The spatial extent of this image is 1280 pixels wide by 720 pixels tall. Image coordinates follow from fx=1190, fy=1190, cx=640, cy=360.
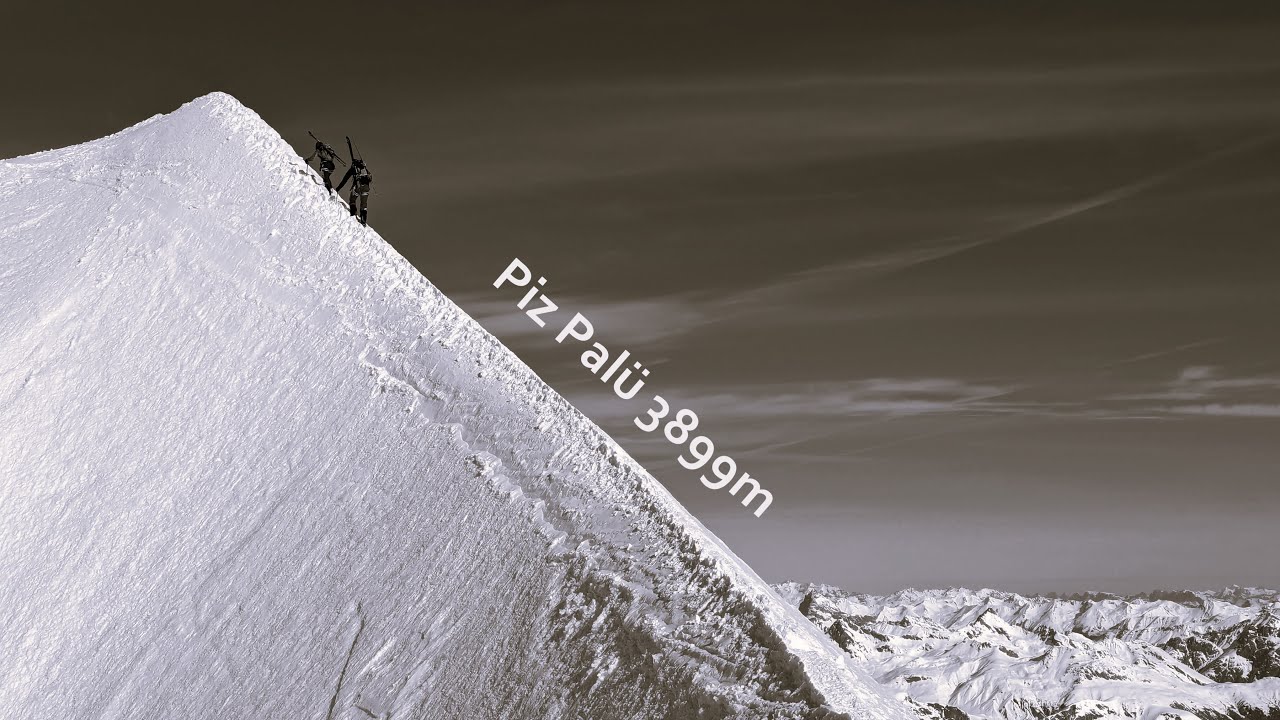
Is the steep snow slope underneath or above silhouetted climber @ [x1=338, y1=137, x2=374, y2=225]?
underneath

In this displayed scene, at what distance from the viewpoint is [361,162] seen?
95.7 ft

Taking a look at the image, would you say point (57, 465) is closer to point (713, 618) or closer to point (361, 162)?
point (361, 162)

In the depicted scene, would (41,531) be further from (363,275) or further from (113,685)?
(363,275)

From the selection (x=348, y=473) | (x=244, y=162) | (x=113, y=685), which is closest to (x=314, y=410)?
(x=348, y=473)

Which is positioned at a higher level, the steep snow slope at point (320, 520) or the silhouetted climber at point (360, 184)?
the silhouetted climber at point (360, 184)

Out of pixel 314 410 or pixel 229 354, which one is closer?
pixel 314 410

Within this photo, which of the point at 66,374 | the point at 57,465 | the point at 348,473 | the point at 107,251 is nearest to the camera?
the point at 348,473

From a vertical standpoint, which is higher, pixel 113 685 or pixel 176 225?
pixel 176 225

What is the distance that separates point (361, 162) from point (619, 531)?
14497 mm

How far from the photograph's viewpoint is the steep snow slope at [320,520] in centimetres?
1714

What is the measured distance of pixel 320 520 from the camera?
20.1 m

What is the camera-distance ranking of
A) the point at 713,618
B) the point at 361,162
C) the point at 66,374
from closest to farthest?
the point at 713,618, the point at 66,374, the point at 361,162

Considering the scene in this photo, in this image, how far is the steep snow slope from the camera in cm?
1714

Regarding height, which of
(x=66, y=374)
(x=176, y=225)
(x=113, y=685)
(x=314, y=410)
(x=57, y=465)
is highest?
(x=176, y=225)
